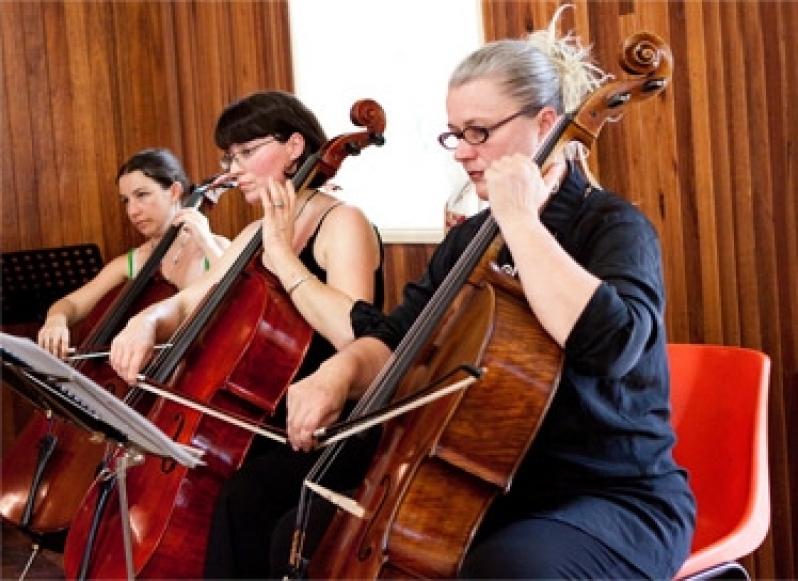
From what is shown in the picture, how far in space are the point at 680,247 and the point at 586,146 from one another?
0.97 metres

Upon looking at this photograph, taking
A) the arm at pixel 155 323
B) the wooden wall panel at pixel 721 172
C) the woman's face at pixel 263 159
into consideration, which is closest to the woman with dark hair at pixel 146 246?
the arm at pixel 155 323

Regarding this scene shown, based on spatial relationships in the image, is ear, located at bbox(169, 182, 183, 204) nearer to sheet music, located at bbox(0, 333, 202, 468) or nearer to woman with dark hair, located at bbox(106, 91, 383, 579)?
woman with dark hair, located at bbox(106, 91, 383, 579)

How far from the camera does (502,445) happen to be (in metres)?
1.48

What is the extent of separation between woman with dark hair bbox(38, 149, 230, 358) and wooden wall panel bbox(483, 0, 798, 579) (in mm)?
1150

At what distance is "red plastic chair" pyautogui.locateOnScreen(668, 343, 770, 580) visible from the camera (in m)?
1.75

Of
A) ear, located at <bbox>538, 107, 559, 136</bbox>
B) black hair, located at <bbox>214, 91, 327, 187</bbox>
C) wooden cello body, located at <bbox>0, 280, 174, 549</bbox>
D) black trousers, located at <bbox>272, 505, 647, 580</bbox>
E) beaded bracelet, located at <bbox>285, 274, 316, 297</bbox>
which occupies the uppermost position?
black hair, located at <bbox>214, 91, 327, 187</bbox>

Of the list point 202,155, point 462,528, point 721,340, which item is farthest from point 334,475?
point 202,155

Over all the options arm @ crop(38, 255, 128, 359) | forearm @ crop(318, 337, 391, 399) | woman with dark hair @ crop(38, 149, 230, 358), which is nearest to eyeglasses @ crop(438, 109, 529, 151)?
forearm @ crop(318, 337, 391, 399)

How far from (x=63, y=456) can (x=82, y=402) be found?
1255 millimetres

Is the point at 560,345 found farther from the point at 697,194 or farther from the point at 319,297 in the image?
the point at 697,194

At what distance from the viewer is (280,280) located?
90.5 inches

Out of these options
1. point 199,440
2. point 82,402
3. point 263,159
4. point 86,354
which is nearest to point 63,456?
point 86,354

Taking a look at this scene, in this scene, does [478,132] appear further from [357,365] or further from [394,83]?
[394,83]

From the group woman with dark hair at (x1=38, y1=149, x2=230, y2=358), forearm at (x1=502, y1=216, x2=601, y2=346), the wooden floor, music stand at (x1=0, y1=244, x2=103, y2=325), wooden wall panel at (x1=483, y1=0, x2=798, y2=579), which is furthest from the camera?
music stand at (x1=0, y1=244, x2=103, y2=325)
